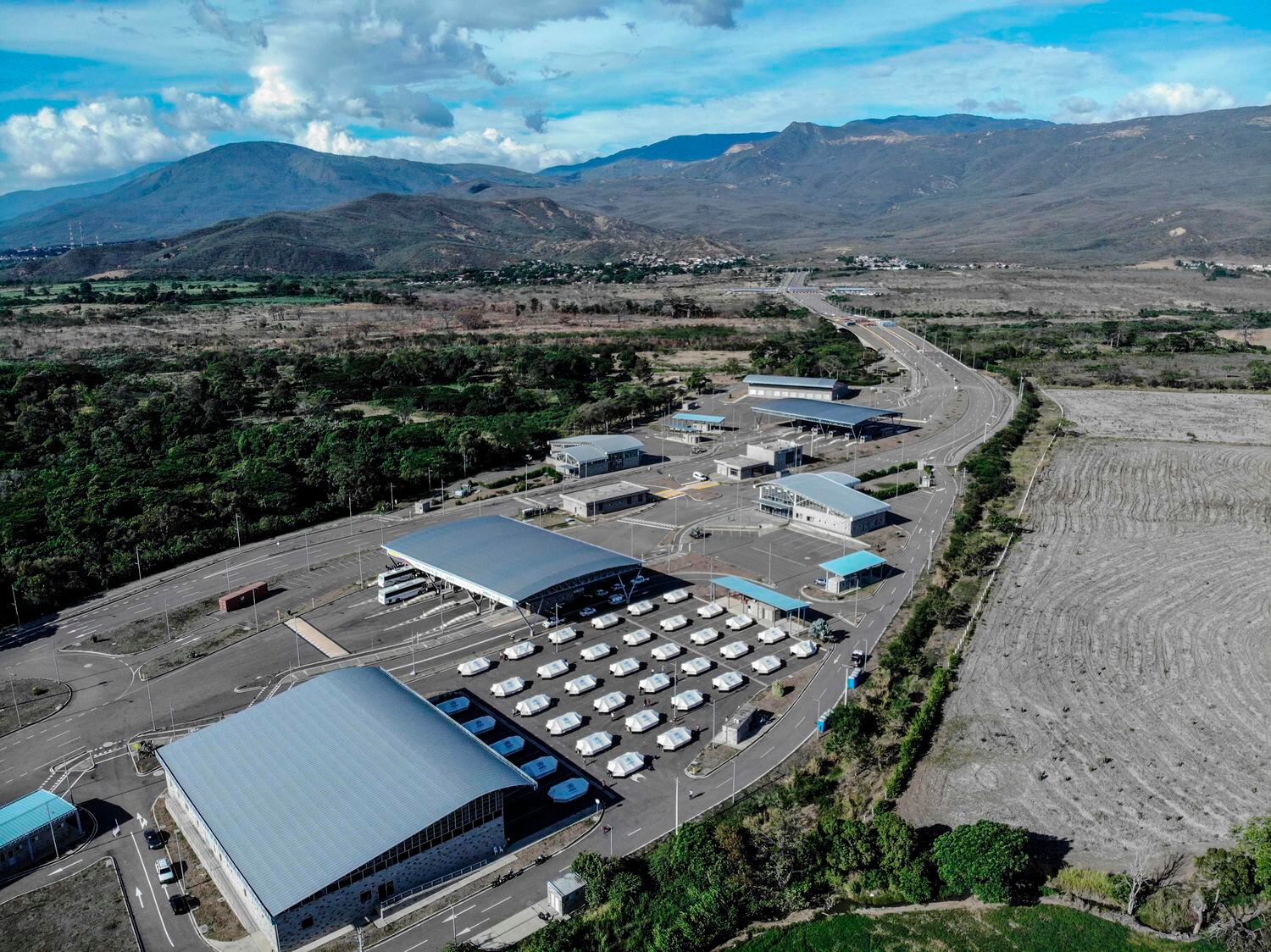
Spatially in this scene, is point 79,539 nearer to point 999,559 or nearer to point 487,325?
point 999,559

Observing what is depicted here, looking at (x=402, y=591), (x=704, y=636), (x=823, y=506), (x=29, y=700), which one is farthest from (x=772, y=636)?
(x=29, y=700)

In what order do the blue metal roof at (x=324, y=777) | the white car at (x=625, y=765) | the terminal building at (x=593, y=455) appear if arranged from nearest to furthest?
the blue metal roof at (x=324, y=777) → the white car at (x=625, y=765) → the terminal building at (x=593, y=455)

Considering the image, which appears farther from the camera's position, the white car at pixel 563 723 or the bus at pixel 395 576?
the bus at pixel 395 576

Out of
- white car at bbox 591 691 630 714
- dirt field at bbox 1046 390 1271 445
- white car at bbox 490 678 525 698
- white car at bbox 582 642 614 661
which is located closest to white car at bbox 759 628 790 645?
white car at bbox 582 642 614 661

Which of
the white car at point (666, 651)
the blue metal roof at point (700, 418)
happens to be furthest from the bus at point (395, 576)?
the blue metal roof at point (700, 418)

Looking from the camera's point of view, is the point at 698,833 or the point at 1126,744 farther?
the point at 1126,744

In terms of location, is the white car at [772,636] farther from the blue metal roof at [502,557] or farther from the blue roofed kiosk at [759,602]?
the blue metal roof at [502,557]

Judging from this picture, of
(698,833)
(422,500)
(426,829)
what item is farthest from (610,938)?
(422,500)

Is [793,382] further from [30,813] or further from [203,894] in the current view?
[30,813]
